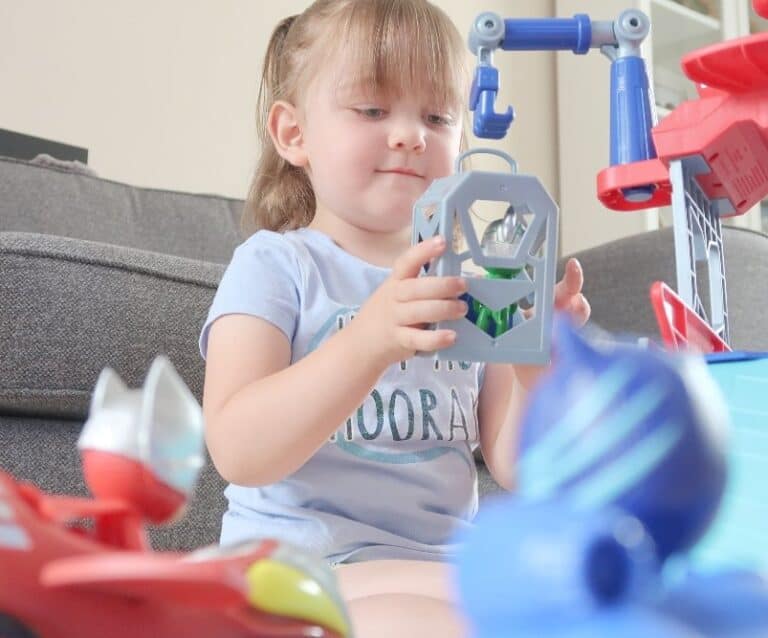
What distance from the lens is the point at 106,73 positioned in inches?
79.7

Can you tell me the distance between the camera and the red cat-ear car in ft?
0.76

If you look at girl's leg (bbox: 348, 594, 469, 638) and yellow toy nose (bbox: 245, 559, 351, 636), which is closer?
yellow toy nose (bbox: 245, 559, 351, 636)

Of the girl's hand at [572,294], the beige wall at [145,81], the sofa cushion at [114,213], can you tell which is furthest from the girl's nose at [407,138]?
the beige wall at [145,81]

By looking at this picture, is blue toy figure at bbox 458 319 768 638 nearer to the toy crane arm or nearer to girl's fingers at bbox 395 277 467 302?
girl's fingers at bbox 395 277 467 302

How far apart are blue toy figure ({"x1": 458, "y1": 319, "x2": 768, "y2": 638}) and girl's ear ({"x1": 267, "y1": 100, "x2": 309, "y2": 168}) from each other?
0.76 metres

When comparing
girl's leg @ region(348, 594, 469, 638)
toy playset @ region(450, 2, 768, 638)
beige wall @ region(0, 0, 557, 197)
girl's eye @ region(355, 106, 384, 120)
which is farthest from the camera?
beige wall @ region(0, 0, 557, 197)

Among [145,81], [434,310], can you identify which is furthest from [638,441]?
[145,81]

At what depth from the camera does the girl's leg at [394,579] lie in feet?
2.02

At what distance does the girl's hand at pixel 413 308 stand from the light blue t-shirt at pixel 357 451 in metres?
0.23

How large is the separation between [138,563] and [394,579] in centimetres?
43

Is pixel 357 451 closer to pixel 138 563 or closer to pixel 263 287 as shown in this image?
pixel 263 287

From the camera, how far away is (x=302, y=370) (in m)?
0.67

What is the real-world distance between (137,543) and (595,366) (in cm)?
14

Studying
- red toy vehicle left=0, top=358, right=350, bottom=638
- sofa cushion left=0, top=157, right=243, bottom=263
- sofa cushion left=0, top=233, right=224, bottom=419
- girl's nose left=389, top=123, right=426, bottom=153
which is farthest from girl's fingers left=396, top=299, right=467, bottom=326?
sofa cushion left=0, top=157, right=243, bottom=263
